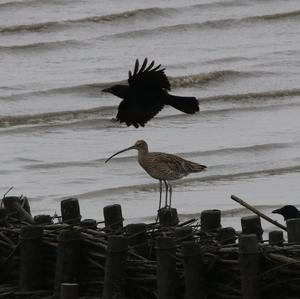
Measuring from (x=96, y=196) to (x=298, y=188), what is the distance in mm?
2162

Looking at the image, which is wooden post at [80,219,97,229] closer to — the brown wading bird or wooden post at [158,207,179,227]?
wooden post at [158,207,179,227]

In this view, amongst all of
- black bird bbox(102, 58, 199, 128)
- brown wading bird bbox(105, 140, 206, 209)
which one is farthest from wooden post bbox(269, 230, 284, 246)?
black bird bbox(102, 58, 199, 128)

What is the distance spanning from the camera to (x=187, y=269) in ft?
27.7

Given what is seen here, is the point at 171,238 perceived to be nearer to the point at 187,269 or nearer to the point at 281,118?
the point at 187,269

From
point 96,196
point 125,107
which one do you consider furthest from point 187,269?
point 96,196

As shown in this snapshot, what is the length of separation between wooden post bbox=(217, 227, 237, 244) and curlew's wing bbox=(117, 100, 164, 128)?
12.7 ft

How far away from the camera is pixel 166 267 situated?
855cm

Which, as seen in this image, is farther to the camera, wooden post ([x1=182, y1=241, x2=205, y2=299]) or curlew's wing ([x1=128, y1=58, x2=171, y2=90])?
curlew's wing ([x1=128, y1=58, x2=171, y2=90])

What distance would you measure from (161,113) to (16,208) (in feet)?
33.6

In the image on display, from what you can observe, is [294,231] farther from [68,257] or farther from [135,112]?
[135,112]

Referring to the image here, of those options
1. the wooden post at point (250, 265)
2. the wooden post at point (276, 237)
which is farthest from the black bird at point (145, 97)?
the wooden post at point (250, 265)

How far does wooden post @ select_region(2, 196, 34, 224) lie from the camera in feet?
32.8

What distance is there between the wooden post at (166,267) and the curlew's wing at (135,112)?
13.5 ft

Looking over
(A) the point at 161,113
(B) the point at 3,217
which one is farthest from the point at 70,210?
(A) the point at 161,113
